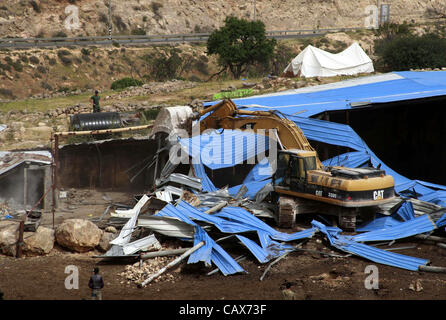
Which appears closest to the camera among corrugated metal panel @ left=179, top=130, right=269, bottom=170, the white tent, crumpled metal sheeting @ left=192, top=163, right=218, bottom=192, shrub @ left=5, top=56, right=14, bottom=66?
crumpled metal sheeting @ left=192, top=163, right=218, bottom=192

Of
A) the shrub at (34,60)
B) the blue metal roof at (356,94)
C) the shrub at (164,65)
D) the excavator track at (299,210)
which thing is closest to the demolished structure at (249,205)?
the blue metal roof at (356,94)

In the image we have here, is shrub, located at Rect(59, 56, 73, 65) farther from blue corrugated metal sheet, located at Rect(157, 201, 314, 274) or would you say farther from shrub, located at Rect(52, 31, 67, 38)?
blue corrugated metal sheet, located at Rect(157, 201, 314, 274)

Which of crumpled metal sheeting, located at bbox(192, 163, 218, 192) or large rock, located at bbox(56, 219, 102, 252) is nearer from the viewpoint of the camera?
large rock, located at bbox(56, 219, 102, 252)

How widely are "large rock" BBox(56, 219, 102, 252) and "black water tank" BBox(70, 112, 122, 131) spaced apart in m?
12.2

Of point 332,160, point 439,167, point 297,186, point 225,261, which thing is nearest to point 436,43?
point 439,167

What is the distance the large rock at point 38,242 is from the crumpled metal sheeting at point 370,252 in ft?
21.6

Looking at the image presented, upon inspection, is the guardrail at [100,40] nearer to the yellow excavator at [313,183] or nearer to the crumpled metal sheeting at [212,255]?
the yellow excavator at [313,183]

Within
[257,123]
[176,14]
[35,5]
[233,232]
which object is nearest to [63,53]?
[35,5]

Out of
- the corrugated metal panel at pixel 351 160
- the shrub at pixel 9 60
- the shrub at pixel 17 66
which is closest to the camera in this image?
the corrugated metal panel at pixel 351 160

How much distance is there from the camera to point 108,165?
21578mm

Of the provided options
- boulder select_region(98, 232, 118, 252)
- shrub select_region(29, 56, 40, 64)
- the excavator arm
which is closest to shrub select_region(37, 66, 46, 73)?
shrub select_region(29, 56, 40, 64)

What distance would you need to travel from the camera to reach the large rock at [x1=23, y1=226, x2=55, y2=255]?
14.1m

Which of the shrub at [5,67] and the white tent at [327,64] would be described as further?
the shrub at [5,67]

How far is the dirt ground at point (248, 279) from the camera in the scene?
1124cm
